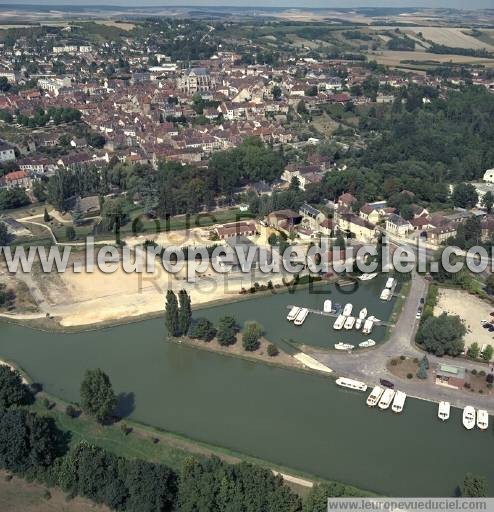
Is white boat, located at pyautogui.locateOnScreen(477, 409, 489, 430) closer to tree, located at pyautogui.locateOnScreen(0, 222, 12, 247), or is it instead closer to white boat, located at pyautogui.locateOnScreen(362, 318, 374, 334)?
white boat, located at pyautogui.locateOnScreen(362, 318, 374, 334)

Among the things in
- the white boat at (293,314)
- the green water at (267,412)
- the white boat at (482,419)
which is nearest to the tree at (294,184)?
the white boat at (293,314)

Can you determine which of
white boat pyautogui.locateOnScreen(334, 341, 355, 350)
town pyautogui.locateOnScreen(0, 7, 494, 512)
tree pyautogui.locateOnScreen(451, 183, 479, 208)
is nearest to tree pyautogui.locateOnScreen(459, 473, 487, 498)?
town pyautogui.locateOnScreen(0, 7, 494, 512)

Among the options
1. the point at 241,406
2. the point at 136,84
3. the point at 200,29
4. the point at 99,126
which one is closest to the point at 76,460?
the point at 241,406

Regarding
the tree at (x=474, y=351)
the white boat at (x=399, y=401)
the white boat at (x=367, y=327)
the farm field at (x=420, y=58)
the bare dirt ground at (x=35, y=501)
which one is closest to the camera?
the bare dirt ground at (x=35, y=501)

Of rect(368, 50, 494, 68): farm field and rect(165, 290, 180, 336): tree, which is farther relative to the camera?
rect(368, 50, 494, 68): farm field

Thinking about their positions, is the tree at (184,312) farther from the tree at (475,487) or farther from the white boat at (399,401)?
the tree at (475,487)
